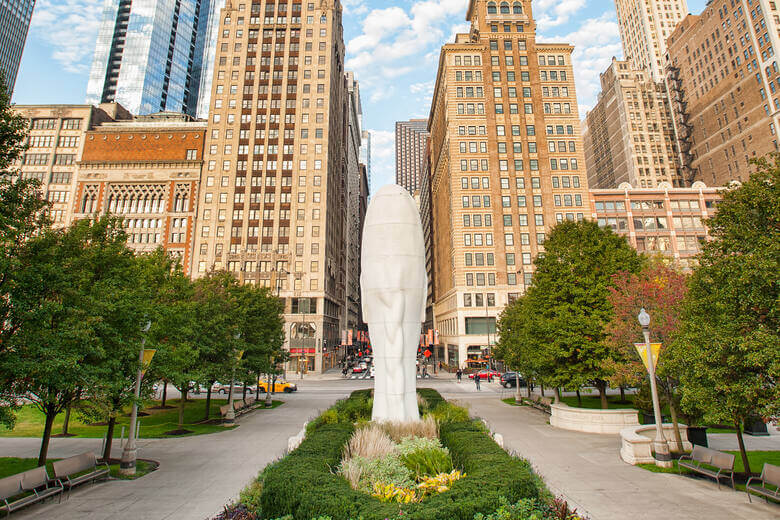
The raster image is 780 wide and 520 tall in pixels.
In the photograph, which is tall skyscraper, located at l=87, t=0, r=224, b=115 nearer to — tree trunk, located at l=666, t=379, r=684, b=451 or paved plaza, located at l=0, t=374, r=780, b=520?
paved plaza, located at l=0, t=374, r=780, b=520

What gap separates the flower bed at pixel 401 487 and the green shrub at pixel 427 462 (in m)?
0.04

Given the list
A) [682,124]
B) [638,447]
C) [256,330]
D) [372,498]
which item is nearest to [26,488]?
[372,498]

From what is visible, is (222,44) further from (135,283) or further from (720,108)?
(720,108)

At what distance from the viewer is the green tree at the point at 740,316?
30.3 ft

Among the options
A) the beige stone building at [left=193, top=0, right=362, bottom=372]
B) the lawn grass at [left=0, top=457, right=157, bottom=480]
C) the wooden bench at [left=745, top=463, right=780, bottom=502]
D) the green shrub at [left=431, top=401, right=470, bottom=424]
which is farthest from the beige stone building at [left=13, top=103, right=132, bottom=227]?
the wooden bench at [left=745, top=463, right=780, bottom=502]

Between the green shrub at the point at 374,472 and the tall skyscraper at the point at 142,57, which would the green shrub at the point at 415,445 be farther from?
the tall skyscraper at the point at 142,57

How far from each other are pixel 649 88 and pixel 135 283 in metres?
134

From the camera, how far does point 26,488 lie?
10.4 meters

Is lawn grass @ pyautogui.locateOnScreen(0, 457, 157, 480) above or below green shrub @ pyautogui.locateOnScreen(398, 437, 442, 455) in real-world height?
below

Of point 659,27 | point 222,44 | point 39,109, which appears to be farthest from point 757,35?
point 39,109

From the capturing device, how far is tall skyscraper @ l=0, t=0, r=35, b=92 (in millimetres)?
120688

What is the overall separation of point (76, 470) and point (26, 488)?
5.83 ft

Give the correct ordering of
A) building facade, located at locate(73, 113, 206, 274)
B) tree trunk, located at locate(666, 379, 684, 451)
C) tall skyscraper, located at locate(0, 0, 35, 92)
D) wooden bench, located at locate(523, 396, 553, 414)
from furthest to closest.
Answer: tall skyscraper, located at locate(0, 0, 35, 92) < building facade, located at locate(73, 113, 206, 274) < wooden bench, located at locate(523, 396, 553, 414) < tree trunk, located at locate(666, 379, 684, 451)

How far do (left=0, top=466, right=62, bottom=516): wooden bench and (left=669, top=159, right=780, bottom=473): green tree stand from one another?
17280 mm
